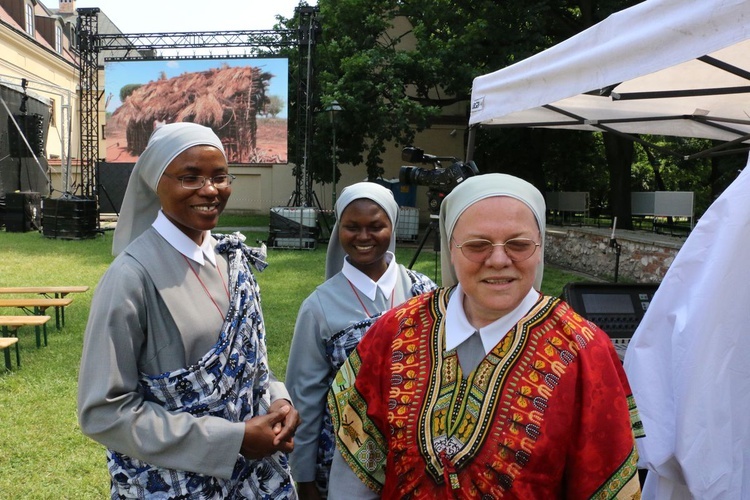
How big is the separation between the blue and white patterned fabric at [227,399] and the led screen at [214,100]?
15.3 m

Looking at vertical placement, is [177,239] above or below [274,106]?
below

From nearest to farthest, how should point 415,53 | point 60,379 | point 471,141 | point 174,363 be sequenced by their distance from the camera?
point 174,363 < point 60,379 < point 471,141 < point 415,53

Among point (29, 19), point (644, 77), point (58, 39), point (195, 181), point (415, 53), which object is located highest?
point (29, 19)

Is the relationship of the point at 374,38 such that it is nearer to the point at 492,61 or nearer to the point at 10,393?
the point at 492,61

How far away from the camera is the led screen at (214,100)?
17062mm

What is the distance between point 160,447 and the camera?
5.06 feet

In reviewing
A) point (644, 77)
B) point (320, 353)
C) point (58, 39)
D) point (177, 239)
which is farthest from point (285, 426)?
point (58, 39)

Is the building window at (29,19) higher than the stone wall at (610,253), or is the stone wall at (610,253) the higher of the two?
the building window at (29,19)

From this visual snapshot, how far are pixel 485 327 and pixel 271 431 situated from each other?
25.3 inches

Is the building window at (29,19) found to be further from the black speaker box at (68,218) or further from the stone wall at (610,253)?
the stone wall at (610,253)

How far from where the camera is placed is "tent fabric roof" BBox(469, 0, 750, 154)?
81.2 inches

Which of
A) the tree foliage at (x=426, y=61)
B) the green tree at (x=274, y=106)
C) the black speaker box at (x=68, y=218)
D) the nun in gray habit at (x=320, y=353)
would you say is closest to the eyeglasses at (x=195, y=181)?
the nun in gray habit at (x=320, y=353)

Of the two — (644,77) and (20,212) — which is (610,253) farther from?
(20,212)

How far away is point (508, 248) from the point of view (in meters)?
1.43
